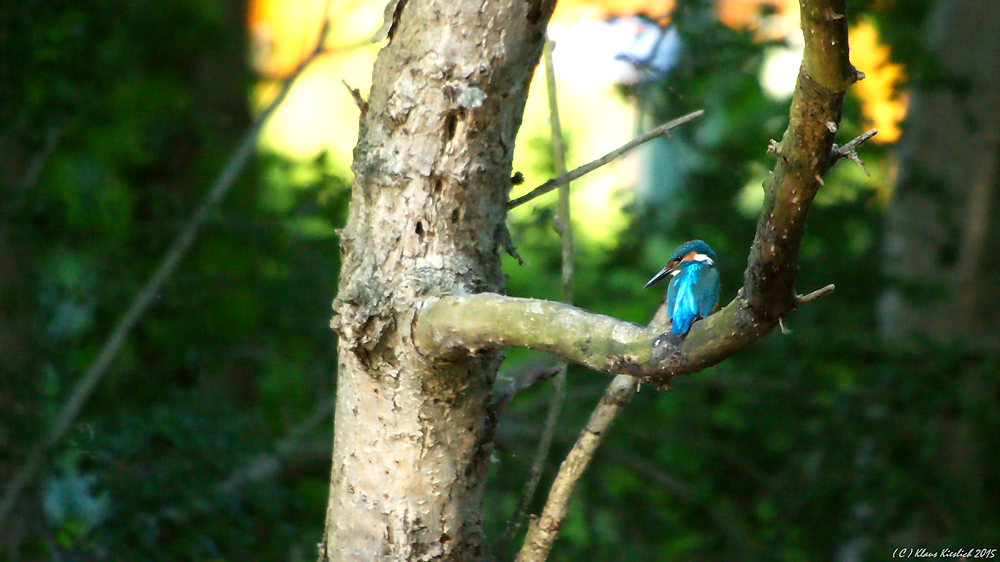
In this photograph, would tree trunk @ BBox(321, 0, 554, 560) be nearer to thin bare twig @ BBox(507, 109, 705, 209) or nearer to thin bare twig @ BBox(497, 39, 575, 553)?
thin bare twig @ BBox(507, 109, 705, 209)

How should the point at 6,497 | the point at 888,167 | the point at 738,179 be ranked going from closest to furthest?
the point at 6,497 → the point at 738,179 → the point at 888,167

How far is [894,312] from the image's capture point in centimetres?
490

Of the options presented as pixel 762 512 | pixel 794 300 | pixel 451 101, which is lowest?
pixel 794 300

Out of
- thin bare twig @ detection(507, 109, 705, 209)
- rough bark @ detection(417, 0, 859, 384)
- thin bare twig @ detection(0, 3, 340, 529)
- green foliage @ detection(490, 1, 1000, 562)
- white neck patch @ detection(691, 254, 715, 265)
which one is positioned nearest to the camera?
rough bark @ detection(417, 0, 859, 384)

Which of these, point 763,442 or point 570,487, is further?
point 763,442

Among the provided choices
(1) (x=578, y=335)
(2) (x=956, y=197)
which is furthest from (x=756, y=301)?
(2) (x=956, y=197)

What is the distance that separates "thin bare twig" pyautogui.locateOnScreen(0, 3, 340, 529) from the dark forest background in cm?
5

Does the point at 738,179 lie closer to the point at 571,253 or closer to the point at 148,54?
the point at 571,253

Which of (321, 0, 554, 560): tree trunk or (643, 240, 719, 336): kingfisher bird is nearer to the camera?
(643, 240, 719, 336): kingfisher bird

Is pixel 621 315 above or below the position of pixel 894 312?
below

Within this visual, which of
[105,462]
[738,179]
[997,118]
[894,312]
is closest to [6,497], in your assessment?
[105,462]

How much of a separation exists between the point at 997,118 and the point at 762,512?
2534 millimetres

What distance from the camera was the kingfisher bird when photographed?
3.27 ft

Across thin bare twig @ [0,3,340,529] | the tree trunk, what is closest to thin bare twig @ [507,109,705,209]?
the tree trunk
